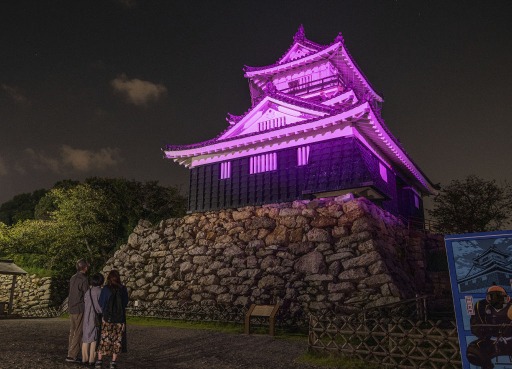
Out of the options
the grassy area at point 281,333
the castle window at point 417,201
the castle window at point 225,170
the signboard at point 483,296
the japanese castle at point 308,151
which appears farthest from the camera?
the castle window at point 417,201

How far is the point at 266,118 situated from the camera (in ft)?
65.3

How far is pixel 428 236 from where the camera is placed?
20.3 metres

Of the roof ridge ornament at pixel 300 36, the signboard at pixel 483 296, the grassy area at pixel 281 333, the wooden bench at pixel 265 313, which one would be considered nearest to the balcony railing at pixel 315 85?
the roof ridge ornament at pixel 300 36

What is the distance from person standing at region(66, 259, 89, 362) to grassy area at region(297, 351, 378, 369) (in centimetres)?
473

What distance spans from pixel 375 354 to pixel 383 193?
988 cm

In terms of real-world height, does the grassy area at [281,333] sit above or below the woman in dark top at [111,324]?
below

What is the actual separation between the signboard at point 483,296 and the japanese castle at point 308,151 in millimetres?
9522

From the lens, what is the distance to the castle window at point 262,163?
18422 millimetres

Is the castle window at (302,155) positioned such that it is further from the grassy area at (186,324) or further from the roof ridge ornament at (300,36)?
the roof ridge ornament at (300,36)

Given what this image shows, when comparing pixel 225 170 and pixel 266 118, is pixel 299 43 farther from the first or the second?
pixel 225 170

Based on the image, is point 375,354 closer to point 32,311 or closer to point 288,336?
point 288,336

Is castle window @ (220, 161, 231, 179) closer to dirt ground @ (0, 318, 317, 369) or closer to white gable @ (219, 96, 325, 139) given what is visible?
white gable @ (219, 96, 325, 139)

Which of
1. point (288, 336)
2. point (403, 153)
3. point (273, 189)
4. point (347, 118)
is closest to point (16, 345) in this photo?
point (288, 336)

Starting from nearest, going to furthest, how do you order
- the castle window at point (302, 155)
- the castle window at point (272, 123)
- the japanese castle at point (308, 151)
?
1. the japanese castle at point (308, 151)
2. the castle window at point (302, 155)
3. the castle window at point (272, 123)
